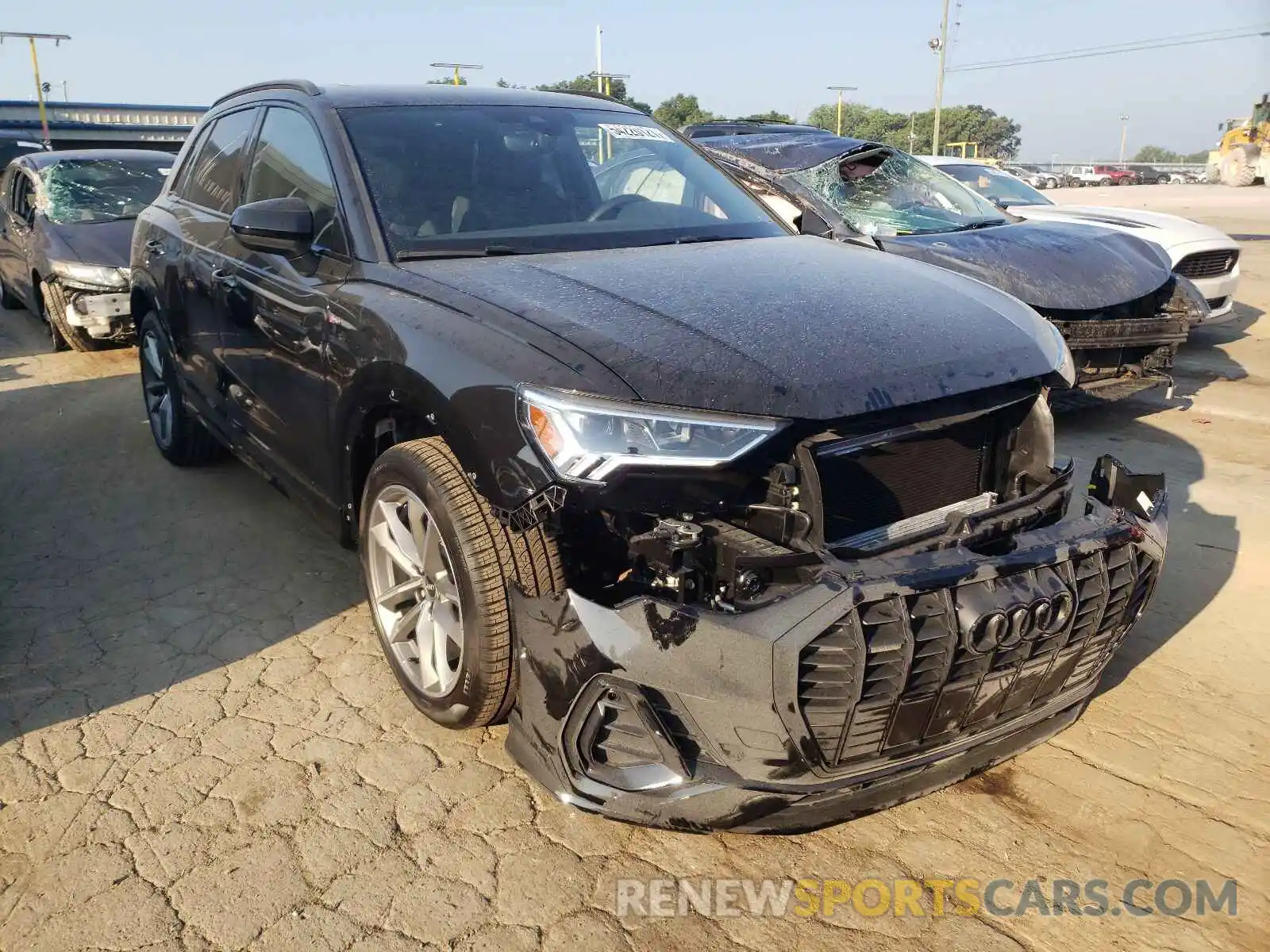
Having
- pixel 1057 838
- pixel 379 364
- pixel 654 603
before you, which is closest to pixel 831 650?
pixel 654 603

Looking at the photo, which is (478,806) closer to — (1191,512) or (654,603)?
(654,603)

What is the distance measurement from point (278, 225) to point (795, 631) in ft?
7.03

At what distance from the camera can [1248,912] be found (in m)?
2.29

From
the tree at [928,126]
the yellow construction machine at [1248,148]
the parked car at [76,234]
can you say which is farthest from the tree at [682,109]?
A: the parked car at [76,234]

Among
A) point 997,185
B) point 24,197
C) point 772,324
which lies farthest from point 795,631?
point 24,197

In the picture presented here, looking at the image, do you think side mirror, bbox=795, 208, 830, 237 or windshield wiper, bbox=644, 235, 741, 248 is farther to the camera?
side mirror, bbox=795, 208, 830, 237

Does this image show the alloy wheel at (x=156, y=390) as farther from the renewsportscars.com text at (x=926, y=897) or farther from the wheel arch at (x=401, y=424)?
the renewsportscars.com text at (x=926, y=897)

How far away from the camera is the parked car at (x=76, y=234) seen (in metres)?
8.29

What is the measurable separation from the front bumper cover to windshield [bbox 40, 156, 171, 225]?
27.0ft

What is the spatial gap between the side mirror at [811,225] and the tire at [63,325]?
6.00 metres

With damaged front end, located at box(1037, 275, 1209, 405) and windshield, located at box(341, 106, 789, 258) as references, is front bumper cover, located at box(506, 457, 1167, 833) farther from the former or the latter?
damaged front end, located at box(1037, 275, 1209, 405)

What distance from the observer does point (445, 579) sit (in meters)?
2.79

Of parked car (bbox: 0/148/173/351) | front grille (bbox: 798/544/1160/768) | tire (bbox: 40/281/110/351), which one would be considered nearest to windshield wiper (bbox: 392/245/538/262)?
front grille (bbox: 798/544/1160/768)

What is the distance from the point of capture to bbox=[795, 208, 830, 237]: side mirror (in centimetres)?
439
